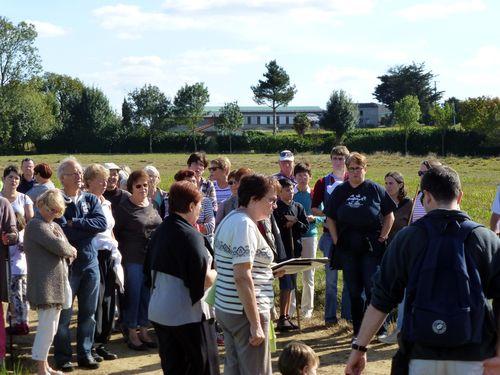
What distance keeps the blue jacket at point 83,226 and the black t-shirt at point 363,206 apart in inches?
99.5

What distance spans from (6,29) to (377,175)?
50.6m

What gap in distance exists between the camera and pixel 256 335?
4.99 meters

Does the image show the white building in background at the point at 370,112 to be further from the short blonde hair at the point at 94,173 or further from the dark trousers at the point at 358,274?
the short blonde hair at the point at 94,173

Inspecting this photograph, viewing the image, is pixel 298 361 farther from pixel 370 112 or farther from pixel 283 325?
pixel 370 112

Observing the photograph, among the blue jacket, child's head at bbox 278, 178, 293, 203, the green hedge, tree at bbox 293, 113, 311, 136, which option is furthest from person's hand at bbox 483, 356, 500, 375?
tree at bbox 293, 113, 311, 136

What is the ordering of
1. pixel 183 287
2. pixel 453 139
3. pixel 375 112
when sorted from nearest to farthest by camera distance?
1. pixel 183 287
2. pixel 453 139
3. pixel 375 112

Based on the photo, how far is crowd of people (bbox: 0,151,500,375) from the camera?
4562 millimetres

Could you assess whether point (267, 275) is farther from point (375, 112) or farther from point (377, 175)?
point (375, 112)

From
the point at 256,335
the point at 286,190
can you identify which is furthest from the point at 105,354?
the point at 256,335

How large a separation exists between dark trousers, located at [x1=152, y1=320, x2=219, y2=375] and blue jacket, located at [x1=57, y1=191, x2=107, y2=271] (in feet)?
7.18

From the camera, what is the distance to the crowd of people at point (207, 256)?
15.0 feet

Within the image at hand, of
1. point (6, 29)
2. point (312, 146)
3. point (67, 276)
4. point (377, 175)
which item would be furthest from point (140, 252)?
point (6, 29)

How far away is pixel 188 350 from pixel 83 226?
2.41 metres

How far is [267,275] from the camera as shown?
530 centimetres
